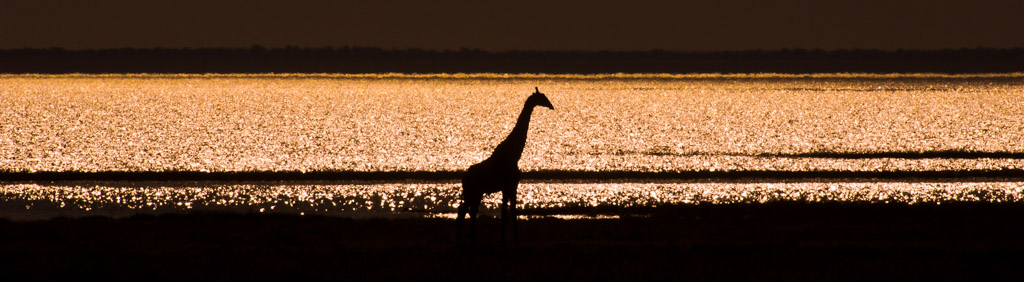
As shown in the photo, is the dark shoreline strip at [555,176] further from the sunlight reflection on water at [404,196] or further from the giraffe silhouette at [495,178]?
the giraffe silhouette at [495,178]

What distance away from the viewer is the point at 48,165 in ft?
132

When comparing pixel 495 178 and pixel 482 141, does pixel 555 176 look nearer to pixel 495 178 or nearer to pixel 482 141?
pixel 495 178

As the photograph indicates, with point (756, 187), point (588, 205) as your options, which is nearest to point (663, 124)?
point (756, 187)

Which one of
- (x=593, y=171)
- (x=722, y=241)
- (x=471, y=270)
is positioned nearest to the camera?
(x=471, y=270)

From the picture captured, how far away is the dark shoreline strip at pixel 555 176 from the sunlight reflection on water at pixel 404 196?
192 cm

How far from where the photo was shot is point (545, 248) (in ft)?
57.8

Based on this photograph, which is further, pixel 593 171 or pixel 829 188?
pixel 593 171

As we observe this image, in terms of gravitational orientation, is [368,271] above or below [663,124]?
above

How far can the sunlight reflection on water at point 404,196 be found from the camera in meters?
26.7

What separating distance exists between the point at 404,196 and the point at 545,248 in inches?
500

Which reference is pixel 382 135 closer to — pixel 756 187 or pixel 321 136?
pixel 321 136

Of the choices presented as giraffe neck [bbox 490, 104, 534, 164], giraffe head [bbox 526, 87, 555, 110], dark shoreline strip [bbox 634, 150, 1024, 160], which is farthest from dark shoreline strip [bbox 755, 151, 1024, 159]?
giraffe neck [bbox 490, 104, 534, 164]

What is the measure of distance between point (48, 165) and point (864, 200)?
2764 centimetres

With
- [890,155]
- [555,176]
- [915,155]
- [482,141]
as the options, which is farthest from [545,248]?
[482,141]
